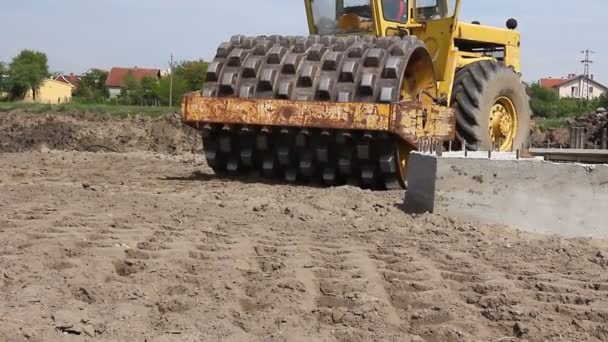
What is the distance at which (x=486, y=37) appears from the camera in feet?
34.6

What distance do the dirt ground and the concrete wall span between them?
0.49 ft

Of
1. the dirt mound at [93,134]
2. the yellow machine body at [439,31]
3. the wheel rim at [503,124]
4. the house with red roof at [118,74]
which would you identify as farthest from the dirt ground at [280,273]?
the house with red roof at [118,74]

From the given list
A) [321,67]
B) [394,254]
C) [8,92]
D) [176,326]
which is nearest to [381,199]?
[321,67]

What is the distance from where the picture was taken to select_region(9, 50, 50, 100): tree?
65.5m

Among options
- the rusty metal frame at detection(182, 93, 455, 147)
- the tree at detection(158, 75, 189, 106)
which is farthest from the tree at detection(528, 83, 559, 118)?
the rusty metal frame at detection(182, 93, 455, 147)

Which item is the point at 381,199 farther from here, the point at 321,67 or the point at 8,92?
the point at 8,92

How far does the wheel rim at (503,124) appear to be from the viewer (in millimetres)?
10086

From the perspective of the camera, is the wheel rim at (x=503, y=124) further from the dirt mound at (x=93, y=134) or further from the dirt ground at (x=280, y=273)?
the dirt mound at (x=93, y=134)

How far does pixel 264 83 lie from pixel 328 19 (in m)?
2.24

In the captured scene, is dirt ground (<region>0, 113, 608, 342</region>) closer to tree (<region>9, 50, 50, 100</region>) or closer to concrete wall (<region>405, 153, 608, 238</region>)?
concrete wall (<region>405, 153, 608, 238</region>)

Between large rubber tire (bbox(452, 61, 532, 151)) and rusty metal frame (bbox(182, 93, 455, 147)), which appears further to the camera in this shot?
large rubber tire (bbox(452, 61, 532, 151))

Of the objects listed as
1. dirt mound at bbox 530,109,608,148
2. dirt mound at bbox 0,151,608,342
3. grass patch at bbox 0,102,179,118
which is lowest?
dirt mound at bbox 0,151,608,342

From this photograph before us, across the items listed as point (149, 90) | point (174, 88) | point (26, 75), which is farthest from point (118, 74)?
point (174, 88)

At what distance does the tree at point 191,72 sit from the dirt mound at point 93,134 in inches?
1572
